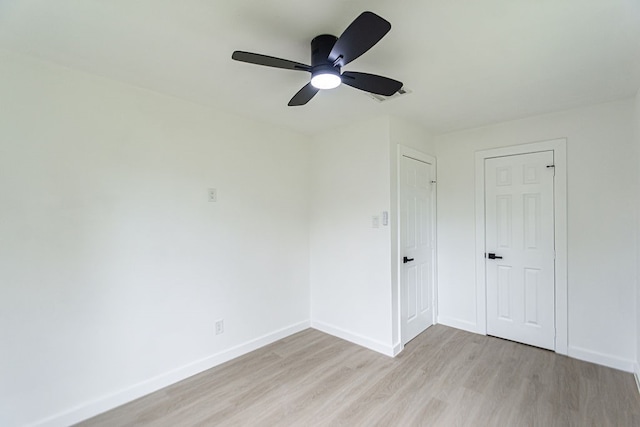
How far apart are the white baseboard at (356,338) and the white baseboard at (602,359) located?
1.72 m

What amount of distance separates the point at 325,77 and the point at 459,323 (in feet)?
10.7

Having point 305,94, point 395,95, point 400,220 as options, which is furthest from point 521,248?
point 305,94

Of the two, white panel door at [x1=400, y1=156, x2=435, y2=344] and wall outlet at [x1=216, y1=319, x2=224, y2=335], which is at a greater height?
white panel door at [x1=400, y1=156, x2=435, y2=344]

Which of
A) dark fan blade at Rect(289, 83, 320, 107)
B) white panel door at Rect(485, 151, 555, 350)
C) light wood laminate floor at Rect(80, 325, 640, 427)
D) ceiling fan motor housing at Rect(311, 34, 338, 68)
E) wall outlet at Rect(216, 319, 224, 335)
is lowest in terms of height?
light wood laminate floor at Rect(80, 325, 640, 427)

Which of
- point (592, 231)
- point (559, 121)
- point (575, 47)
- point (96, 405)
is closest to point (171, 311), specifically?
point (96, 405)

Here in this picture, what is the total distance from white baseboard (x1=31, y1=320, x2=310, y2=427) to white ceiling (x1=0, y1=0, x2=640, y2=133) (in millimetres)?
2346

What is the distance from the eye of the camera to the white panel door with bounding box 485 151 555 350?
287 centimetres

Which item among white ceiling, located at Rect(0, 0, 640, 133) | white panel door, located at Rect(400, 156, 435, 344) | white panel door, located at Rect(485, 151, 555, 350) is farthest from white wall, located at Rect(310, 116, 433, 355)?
white panel door, located at Rect(485, 151, 555, 350)

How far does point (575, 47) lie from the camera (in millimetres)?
1708

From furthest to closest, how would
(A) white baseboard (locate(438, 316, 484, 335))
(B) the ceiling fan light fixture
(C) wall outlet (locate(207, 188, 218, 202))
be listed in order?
(A) white baseboard (locate(438, 316, 484, 335))
(C) wall outlet (locate(207, 188, 218, 202))
(B) the ceiling fan light fixture

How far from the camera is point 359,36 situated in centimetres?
125

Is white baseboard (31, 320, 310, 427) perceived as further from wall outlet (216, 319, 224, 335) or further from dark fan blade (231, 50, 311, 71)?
dark fan blade (231, 50, 311, 71)

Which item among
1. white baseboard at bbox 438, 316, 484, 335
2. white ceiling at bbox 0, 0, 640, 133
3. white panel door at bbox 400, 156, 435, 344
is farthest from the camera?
white baseboard at bbox 438, 316, 484, 335

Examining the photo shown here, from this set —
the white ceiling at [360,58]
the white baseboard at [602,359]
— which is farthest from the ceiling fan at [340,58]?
the white baseboard at [602,359]
